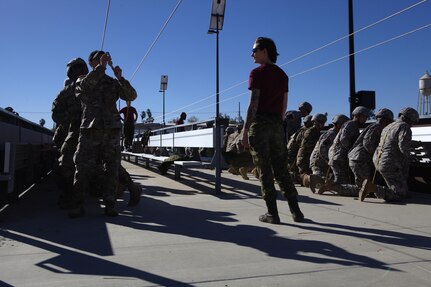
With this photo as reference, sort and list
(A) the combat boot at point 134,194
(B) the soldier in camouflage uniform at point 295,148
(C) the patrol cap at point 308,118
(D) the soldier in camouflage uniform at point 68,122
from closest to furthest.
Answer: (D) the soldier in camouflage uniform at point 68,122 < (A) the combat boot at point 134,194 < (C) the patrol cap at point 308,118 < (B) the soldier in camouflage uniform at point 295,148

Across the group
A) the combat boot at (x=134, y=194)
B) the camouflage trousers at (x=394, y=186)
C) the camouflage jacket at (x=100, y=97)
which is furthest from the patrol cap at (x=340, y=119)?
the camouflage jacket at (x=100, y=97)

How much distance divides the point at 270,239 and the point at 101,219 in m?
2.15

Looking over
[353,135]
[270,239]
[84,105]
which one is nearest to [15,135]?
[84,105]

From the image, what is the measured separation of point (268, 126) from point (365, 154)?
3179 millimetres

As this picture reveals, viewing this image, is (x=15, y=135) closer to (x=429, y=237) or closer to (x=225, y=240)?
(x=225, y=240)

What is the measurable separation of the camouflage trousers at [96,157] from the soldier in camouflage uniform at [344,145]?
415 cm

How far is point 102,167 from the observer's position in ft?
21.2

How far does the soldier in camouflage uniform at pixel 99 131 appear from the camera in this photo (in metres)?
5.24

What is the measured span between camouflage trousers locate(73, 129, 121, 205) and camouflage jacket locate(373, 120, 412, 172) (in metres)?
4.02

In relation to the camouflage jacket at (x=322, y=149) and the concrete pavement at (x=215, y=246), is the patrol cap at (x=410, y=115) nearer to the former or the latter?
the concrete pavement at (x=215, y=246)

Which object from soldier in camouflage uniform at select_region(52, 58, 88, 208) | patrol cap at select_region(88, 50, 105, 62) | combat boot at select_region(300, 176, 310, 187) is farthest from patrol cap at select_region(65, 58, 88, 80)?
combat boot at select_region(300, 176, 310, 187)

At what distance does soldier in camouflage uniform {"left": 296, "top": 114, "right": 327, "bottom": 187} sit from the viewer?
29.7 feet

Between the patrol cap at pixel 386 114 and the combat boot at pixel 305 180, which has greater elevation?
the patrol cap at pixel 386 114

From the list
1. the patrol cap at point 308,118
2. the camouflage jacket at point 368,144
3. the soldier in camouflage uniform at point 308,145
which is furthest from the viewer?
the patrol cap at point 308,118
